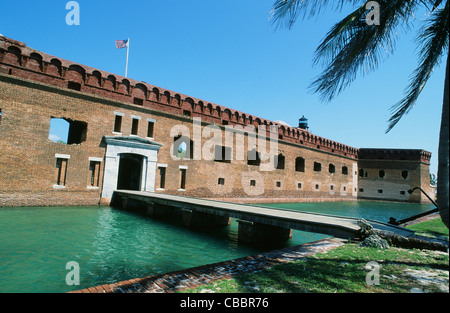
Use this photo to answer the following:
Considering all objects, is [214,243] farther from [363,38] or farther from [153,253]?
[363,38]

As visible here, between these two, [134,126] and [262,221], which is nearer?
[262,221]

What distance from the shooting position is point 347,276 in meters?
3.71

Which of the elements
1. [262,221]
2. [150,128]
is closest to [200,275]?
[262,221]

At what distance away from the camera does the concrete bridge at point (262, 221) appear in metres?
6.35

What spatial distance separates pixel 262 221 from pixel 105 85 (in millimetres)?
12790

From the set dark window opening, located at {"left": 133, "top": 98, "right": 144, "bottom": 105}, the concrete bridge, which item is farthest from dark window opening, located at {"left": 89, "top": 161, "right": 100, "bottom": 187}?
dark window opening, located at {"left": 133, "top": 98, "right": 144, "bottom": 105}

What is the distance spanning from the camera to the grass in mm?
3258

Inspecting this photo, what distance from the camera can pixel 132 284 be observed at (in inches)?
139

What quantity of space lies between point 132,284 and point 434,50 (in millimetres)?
6078

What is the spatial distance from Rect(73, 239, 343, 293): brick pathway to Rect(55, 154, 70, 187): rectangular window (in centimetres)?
1198

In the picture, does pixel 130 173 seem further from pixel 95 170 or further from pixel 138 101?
pixel 138 101

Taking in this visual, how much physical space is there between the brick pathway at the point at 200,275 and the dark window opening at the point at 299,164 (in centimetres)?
Answer: 2249

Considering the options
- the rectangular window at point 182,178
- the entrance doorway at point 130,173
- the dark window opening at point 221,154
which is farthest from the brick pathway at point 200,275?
the dark window opening at point 221,154

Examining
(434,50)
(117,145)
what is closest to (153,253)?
(434,50)
